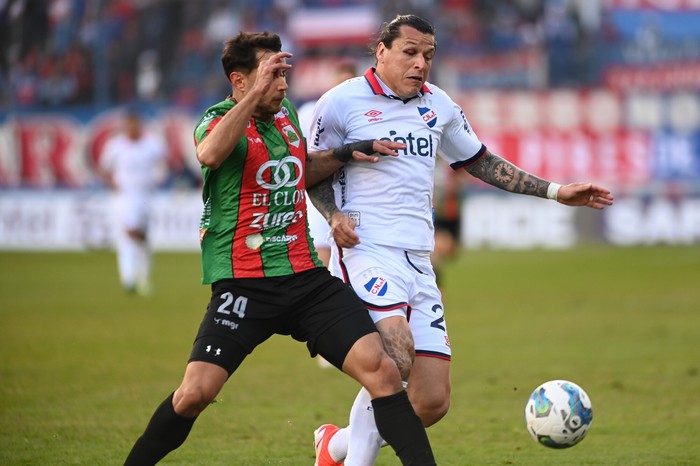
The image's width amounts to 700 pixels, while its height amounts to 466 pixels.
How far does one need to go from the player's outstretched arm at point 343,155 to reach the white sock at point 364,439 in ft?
3.67

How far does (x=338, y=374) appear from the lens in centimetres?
1045

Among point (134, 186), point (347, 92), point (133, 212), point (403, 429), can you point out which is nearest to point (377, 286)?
point (403, 429)

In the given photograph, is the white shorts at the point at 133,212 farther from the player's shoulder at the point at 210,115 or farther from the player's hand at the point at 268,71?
the player's hand at the point at 268,71

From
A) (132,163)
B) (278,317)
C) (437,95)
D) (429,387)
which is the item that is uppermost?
(437,95)

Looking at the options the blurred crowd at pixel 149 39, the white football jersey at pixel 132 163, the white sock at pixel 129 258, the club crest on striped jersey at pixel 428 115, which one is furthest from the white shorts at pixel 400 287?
the blurred crowd at pixel 149 39

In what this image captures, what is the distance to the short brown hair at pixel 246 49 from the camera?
555 cm

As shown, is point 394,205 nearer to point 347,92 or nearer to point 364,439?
point 347,92

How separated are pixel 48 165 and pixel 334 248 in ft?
88.0

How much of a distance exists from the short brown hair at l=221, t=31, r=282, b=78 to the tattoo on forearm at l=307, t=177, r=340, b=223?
786mm

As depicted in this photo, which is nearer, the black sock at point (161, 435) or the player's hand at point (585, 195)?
the black sock at point (161, 435)

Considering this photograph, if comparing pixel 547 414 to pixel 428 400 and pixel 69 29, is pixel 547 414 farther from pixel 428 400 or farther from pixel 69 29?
pixel 69 29

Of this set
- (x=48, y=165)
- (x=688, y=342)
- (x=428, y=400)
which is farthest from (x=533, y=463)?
(x=48, y=165)

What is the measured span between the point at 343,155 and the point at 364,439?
4.67ft

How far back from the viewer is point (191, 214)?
93.6 ft
